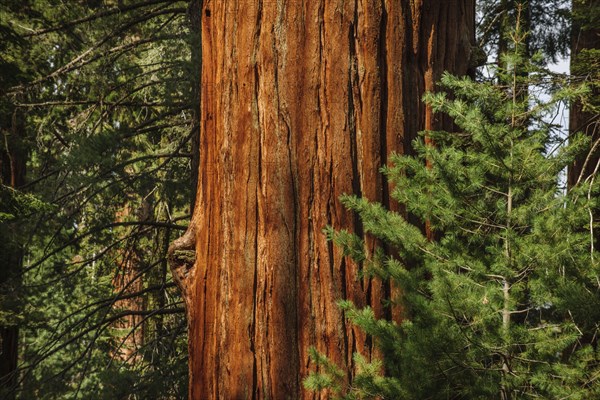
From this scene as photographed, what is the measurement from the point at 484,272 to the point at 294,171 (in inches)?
35.6

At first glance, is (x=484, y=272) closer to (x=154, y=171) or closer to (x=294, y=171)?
(x=294, y=171)

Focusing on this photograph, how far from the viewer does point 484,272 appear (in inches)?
116

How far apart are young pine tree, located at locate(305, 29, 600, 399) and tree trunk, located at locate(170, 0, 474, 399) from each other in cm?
→ 14

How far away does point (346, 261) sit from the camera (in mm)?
3299

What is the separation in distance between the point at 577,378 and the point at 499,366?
0.92 ft

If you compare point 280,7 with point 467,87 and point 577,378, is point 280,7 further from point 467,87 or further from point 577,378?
point 577,378

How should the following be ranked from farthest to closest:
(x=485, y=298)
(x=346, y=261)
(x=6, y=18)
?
(x=6, y=18)
(x=346, y=261)
(x=485, y=298)

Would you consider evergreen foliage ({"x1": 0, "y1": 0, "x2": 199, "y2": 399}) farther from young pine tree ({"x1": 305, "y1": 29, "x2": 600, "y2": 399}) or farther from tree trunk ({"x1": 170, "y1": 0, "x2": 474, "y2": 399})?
young pine tree ({"x1": 305, "y1": 29, "x2": 600, "y2": 399})

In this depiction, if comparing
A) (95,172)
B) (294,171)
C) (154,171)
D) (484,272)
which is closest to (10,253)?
(95,172)

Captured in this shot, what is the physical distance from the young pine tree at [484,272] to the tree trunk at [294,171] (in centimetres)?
14

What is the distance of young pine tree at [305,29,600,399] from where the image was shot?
284 cm

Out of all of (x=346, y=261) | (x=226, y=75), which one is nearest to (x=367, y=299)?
(x=346, y=261)

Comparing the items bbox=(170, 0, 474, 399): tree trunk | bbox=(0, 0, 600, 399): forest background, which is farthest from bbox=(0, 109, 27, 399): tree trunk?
bbox=(170, 0, 474, 399): tree trunk

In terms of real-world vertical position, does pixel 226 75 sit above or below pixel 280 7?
below
